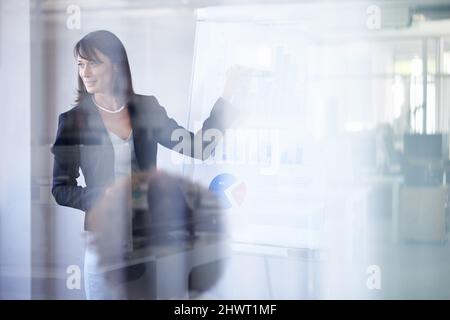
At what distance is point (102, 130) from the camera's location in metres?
2.05

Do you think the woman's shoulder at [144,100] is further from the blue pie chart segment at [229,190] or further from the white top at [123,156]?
the blue pie chart segment at [229,190]

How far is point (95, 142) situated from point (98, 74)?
0.61ft

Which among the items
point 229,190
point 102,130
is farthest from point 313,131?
point 102,130

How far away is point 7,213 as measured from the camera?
7.04 ft

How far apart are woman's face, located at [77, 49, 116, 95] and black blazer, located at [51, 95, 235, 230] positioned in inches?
1.5

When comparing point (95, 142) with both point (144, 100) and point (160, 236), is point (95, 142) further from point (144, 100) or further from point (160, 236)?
point (160, 236)

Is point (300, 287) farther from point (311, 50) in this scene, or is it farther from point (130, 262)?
point (311, 50)

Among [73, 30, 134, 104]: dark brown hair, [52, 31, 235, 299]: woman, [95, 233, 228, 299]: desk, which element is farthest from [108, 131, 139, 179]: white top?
[95, 233, 228, 299]: desk

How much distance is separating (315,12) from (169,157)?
54 centimetres

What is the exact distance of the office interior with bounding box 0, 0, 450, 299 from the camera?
1919 mm

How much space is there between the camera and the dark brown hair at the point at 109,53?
6.68ft
